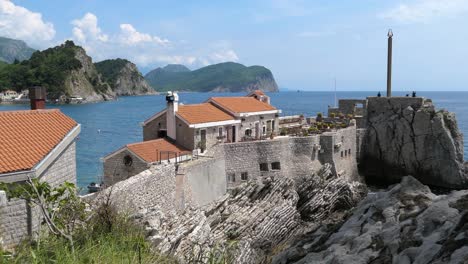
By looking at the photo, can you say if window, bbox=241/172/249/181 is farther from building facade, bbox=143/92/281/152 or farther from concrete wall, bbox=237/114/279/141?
concrete wall, bbox=237/114/279/141

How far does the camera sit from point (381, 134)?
133 ft

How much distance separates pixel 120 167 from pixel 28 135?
8898 millimetres

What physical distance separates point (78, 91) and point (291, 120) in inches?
5588

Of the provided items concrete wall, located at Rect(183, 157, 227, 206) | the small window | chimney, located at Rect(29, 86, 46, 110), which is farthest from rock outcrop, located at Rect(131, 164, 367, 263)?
chimney, located at Rect(29, 86, 46, 110)

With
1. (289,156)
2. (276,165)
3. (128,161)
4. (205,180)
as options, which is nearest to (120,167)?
Result: (128,161)

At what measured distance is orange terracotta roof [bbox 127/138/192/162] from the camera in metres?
24.1

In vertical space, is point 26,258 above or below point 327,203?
above

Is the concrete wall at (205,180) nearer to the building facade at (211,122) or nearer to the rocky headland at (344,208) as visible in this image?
the rocky headland at (344,208)

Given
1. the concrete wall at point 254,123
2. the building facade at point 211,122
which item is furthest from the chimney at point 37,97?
the concrete wall at point 254,123

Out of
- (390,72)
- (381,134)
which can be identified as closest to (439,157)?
(381,134)

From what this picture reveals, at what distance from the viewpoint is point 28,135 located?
15.7 meters

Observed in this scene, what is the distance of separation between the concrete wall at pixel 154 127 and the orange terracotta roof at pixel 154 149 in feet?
5.99

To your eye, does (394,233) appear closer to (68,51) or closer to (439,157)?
(439,157)

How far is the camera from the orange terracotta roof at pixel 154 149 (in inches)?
949
